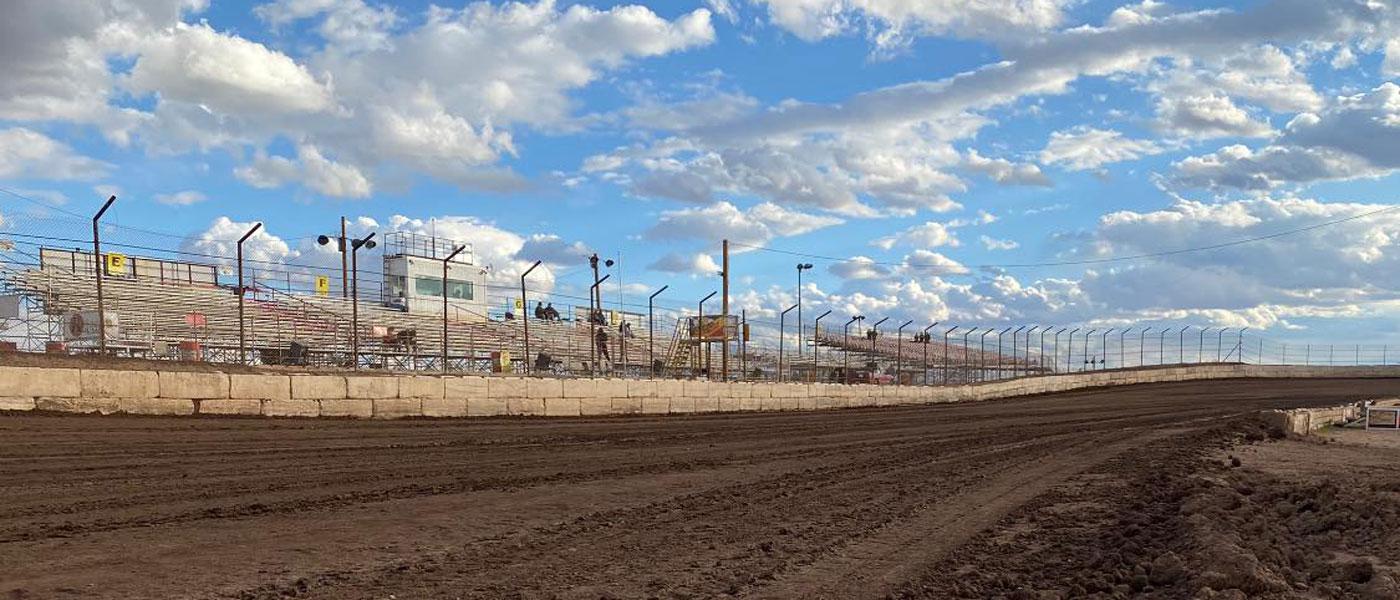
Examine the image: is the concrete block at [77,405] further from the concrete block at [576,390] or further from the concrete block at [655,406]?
the concrete block at [655,406]

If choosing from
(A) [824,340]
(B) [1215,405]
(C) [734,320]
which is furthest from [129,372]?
(A) [824,340]

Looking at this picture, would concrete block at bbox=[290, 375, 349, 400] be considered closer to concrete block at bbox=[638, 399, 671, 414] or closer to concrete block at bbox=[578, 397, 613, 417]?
concrete block at bbox=[578, 397, 613, 417]

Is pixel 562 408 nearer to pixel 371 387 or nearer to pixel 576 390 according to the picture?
pixel 576 390

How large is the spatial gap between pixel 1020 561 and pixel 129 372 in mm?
14663

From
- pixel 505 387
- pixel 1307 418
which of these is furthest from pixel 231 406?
pixel 1307 418

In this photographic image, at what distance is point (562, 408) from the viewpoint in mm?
23516

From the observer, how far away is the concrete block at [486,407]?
21.3 metres

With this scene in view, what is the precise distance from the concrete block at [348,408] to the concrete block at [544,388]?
166 inches

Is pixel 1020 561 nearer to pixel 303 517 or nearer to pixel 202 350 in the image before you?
pixel 303 517

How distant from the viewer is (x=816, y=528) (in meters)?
7.89

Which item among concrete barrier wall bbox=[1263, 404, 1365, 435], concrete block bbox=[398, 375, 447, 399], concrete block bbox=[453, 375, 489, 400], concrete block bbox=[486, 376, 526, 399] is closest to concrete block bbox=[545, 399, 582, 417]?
concrete block bbox=[486, 376, 526, 399]

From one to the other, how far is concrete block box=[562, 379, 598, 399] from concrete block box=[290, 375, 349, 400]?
5.12 m

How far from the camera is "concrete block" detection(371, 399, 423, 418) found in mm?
19406

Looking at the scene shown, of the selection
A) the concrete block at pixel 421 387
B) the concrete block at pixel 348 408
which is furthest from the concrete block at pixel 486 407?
the concrete block at pixel 348 408
